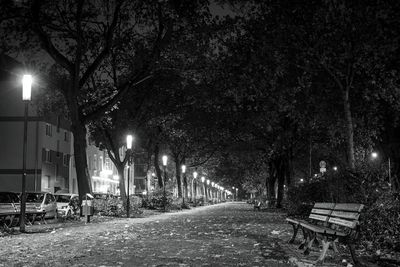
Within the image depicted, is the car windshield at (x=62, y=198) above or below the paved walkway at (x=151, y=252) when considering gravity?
above

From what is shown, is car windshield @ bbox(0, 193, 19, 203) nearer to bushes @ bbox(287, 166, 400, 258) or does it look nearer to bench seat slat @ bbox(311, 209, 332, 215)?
bushes @ bbox(287, 166, 400, 258)

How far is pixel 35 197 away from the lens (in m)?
29.3

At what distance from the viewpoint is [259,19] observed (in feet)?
79.0

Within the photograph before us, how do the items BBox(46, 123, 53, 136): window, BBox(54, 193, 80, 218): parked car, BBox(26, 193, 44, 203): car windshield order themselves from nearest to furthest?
1. BBox(26, 193, 44, 203): car windshield
2. BBox(54, 193, 80, 218): parked car
3. BBox(46, 123, 53, 136): window

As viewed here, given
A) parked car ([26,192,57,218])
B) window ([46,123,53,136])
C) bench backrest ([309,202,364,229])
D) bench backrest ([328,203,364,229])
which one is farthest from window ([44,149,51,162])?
bench backrest ([328,203,364,229])

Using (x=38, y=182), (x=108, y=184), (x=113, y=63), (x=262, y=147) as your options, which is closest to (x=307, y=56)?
(x=113, y=63)

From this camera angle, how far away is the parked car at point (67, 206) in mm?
29491

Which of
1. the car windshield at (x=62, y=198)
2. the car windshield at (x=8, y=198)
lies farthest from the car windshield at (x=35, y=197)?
the car windshield at (x=62, y=198)

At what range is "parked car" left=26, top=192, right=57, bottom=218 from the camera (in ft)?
93.1

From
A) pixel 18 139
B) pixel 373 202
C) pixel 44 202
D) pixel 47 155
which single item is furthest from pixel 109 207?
pixel 18 139

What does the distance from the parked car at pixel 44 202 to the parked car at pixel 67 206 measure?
0.83 metres

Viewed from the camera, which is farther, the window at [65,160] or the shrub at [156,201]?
the window at [65,160]

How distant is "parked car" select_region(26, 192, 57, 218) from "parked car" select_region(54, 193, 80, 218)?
32.5 inches

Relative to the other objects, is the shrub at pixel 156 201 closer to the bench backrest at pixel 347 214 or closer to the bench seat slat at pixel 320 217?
the bench seat slat at pixel 320 217
